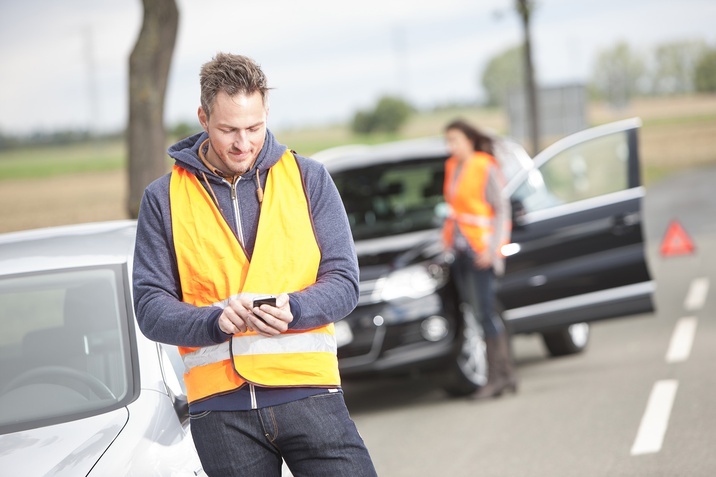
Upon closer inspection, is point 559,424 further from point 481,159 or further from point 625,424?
point 481,159

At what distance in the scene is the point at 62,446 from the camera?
349 centimetres

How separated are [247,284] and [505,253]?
245 inches

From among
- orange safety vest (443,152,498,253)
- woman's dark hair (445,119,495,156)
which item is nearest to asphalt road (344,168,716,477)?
orange safety vest (443,152,498,253)

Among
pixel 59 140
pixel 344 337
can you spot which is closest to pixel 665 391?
pixel 344 337

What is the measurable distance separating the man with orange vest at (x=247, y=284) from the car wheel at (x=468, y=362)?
546 centimetres

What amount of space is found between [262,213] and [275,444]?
0.59 meters

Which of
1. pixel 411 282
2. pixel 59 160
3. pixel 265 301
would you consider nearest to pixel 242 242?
pixel 265 301

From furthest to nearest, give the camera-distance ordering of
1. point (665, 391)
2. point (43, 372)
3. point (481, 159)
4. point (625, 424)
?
1. point (481, 159)
2. point (665, 391)
3. point (625, 424)
4. point (43, 372)

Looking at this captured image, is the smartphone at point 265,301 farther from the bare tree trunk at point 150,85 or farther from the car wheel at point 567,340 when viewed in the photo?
the bare tree trunk at point 150,85

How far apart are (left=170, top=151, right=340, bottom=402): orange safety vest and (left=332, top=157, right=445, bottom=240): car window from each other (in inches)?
247

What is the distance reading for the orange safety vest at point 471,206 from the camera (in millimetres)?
8492

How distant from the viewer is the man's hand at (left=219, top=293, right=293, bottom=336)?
287cm

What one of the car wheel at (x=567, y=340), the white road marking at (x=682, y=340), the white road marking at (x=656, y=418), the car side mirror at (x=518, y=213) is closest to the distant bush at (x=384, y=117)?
the white road marking at (x=682, y=340)

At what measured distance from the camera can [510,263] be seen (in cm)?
904
